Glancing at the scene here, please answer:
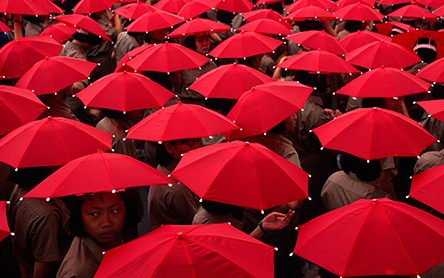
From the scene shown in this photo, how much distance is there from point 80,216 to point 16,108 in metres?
1.77

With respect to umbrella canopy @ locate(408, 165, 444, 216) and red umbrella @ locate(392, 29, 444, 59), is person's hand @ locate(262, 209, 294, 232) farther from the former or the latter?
red umbrella @ locate(392, 29, 444, 59)

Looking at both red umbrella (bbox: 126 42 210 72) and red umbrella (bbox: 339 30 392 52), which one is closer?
red umbrella (bbox: 126 42 210 72)

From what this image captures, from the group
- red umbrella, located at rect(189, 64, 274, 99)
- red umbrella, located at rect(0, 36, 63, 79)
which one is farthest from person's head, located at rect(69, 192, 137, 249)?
red umbrella, located at rect(0, 36, 63, 79)

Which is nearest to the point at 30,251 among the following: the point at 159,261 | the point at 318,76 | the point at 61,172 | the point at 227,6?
the point at 61,172

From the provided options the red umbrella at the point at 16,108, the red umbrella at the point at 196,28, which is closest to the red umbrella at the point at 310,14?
the red umbrella at the point at 196,28

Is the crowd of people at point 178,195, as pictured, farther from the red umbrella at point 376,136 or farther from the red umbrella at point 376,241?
the red umbrella at point 376,241

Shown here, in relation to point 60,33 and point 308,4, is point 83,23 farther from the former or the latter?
point 308,4

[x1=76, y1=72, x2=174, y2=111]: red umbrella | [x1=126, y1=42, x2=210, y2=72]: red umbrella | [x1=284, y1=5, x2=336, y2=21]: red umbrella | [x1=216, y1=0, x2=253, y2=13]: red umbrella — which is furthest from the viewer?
[x1=216, y1=0, x2=253, y2=13]: red umbrella

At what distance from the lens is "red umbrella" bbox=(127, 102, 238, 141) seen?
372cm

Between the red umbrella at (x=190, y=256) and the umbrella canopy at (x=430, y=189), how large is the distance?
46.5 inches

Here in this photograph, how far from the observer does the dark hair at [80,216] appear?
281 centimetres

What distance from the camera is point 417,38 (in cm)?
625

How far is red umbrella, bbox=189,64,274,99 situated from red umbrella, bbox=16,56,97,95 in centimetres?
131

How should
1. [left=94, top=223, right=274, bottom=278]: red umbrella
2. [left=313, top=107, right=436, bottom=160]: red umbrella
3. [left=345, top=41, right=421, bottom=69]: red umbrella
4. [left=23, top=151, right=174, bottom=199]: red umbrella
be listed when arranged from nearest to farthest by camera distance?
1. [left=94, top=223, right=274, bottom=278]: red umbrella
2. [left=23, top=151, right=174, bottom=199]: red umbrella
3. [left=313, top=107, right=436, bottom=160]: red umbrella
4. [left=345, top=41, right=421, bottom=69]: red umbrella
